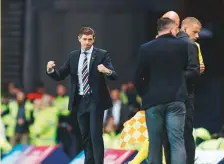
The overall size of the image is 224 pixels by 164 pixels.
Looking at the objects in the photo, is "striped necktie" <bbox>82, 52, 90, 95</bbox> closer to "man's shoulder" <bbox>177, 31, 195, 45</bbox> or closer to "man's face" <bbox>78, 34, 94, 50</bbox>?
"man's face" <bbox>78, 34, 94, 50</bbox>

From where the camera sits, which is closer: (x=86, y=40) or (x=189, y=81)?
(x=189, y=81)

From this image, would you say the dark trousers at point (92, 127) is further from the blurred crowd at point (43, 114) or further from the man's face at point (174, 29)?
the blurred crowd at point (43, 114)

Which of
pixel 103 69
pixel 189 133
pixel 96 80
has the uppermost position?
pixel 103 69

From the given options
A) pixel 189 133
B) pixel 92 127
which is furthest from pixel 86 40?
pixel 189 133

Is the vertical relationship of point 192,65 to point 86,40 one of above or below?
below

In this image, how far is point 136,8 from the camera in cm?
1612

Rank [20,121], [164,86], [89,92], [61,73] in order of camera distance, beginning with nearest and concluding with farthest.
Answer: [164,86] → [89,92] → [61,73] → [20,121]

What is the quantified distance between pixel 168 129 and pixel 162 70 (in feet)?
1.93

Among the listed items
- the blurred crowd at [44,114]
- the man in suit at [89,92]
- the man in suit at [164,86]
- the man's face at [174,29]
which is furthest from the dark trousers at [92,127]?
the blurred crowd at [44,114]

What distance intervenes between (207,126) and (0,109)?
14.7ft

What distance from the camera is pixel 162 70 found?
859 cm

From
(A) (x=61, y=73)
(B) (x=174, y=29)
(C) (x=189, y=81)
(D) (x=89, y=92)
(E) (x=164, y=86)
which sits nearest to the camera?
(E) (x=164, y=86)

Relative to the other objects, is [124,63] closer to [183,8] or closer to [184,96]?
[183,8]

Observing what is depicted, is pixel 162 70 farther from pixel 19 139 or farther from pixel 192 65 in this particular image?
pixel 19 139
